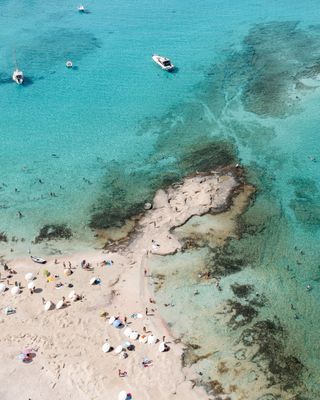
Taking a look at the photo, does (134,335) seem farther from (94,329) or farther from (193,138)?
(193,138)

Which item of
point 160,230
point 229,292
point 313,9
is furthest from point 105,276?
point 313,9

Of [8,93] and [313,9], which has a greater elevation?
[313,9]

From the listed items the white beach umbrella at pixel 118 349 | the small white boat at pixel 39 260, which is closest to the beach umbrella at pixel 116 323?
the white beach umbrella at pixel 118 349

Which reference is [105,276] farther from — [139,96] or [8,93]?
[8,93]

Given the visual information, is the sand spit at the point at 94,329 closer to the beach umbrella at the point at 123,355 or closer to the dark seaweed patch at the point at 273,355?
the beach umbrella at the point at 123,355

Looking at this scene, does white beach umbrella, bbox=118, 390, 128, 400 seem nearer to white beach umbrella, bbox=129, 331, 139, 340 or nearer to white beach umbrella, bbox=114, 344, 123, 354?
white beach umbrella, bbox=114, 344, 123, 354
